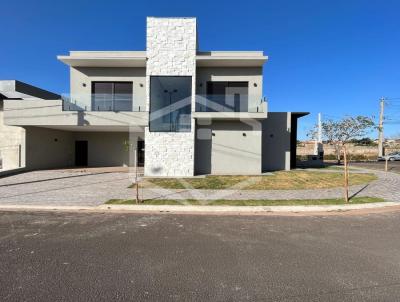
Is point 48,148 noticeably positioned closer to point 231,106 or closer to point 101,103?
point 101,103

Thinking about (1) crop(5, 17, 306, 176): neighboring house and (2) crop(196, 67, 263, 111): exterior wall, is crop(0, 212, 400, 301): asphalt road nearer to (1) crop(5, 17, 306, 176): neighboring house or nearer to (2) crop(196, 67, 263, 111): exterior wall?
(1) crop(5, 17, 306, 176): neighboring house

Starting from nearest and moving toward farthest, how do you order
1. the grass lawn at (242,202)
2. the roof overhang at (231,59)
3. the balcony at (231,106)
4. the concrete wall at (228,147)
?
1. the grass lawn at (242,202)
2. the balcony at (231,106)
3. the roof overhang at (231,59)
4. the concrete wall at (228,147)

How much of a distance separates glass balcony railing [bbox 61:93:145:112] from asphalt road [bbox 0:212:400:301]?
971 centimetres

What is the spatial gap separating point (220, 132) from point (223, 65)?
4.61m

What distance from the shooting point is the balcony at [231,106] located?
14930 mm

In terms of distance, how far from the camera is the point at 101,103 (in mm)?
15344

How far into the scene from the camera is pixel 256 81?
1650 centimetres

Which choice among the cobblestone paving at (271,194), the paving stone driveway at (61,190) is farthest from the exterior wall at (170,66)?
the cobblestone paving at (271,194)

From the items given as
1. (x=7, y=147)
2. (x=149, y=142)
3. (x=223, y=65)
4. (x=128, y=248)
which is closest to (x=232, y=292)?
(x=128, y=248)

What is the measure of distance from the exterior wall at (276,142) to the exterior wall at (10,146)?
58.4ft

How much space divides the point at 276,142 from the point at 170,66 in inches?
392

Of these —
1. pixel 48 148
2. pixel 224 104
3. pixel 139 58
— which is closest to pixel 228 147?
pixel 224 104

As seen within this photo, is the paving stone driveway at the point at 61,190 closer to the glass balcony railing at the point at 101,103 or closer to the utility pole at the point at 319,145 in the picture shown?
the glass balcony railing at the point at 101,103

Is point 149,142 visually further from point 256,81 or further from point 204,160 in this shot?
point 256,81
